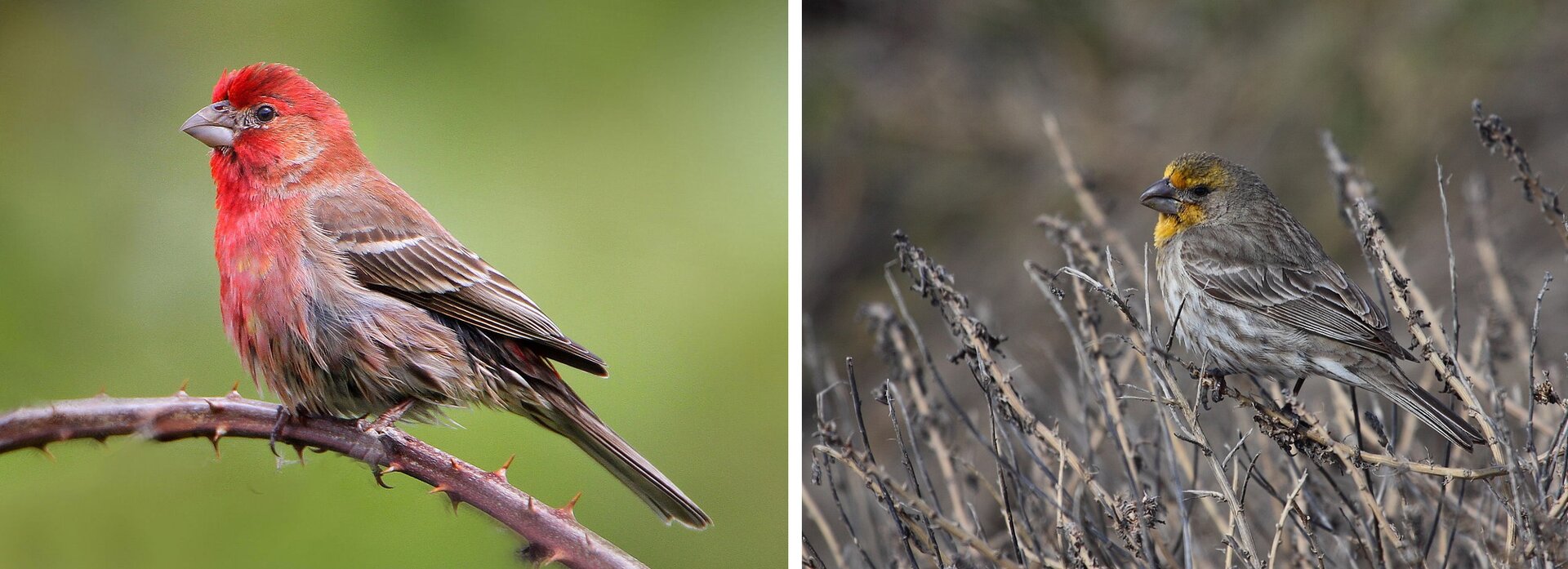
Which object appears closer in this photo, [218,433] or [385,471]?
[218,433]

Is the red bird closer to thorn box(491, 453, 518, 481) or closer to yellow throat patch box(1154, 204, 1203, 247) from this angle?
thorn box(491, 453, 518, 481)

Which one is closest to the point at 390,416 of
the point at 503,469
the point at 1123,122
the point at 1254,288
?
the point at 503,469

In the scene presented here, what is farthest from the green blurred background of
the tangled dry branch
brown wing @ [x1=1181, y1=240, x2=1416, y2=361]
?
brown wing @ [x1=1181, y1=240, x2=1416, y2=361]

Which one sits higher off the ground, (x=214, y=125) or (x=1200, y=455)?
(x=214, y=125)

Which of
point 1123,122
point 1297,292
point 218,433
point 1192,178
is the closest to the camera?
point 218,433

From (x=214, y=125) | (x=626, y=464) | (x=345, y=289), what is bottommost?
(x=626, y=464)

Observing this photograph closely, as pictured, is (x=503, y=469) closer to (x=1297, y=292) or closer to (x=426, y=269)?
(x=426, y=269)

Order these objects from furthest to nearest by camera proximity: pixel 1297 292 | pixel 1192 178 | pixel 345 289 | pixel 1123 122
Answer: pixel 1123 122 < pixel 1192 178 < pixel 1297 292 < pixel 345 289

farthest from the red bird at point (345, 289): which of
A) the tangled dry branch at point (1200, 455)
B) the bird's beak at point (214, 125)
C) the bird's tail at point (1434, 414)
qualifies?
the bird's tail at point (1434, 414)
